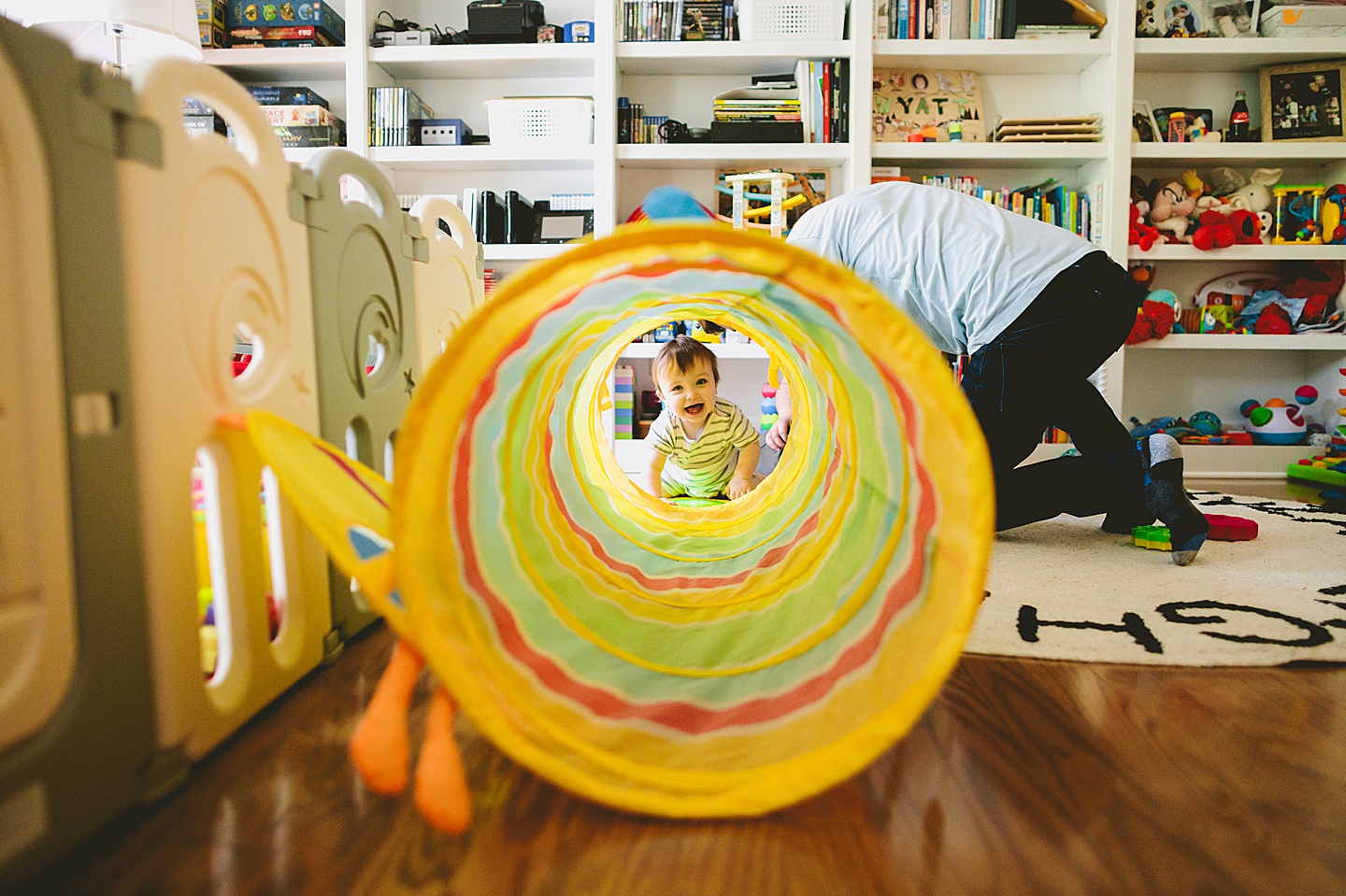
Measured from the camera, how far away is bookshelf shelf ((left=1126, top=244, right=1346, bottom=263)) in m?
3.06

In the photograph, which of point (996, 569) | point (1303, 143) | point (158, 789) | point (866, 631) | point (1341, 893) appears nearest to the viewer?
point (1341, 893)

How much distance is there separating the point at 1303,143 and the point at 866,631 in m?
3.36

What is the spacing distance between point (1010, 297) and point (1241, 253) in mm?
2088

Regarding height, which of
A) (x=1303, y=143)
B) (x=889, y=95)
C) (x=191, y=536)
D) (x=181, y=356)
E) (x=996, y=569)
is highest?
(x=889, y=95)

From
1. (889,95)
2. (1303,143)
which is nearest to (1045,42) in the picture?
(889,95)

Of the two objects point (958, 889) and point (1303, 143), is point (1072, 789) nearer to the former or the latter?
point (958, 889)

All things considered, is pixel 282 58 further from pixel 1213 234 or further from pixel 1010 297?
pixel 1213 234

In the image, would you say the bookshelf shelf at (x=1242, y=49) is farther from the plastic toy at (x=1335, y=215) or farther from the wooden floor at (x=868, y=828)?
the wooden floor at (x=868, y=828)

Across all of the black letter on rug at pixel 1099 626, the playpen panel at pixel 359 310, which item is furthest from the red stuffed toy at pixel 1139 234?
the playpen panel at pixel 359 310

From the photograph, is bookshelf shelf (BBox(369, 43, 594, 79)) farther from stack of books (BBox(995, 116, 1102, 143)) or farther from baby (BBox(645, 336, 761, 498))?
stack of books (BBox(995, 116, 1102, 143))

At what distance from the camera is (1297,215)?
3.14 metres

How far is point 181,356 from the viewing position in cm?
79

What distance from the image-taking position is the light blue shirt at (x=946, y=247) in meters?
1.68

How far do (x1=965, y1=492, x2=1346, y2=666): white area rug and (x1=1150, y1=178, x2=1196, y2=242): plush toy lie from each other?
61.7 inches
